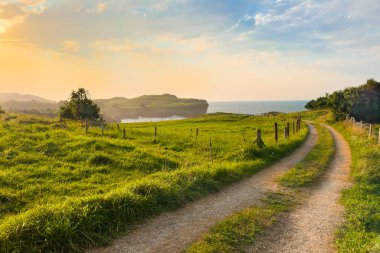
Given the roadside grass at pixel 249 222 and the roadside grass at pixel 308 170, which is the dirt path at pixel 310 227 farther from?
the roadside grass at pixel 308 170

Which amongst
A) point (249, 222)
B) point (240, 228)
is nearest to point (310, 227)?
point (249, 222)

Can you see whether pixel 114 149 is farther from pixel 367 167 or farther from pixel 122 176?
pixel 367 167

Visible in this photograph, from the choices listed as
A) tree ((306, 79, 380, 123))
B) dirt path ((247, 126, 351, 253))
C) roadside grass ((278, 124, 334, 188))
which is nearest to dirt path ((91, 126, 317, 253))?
roadside grass ((278, 124, 334, 188))

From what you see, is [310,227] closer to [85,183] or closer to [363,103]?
[85,183]

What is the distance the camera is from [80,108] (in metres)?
61.8

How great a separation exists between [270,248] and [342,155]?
18.5 meters

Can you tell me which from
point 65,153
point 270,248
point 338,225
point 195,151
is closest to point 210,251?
point 270,248

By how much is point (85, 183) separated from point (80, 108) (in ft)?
164

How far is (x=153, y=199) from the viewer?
37.8ft

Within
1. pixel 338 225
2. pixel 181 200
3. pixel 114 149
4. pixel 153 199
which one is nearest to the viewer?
pixel 338 225

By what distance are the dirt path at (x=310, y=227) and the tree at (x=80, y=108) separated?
5454cm

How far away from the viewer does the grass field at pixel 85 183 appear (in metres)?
8.49

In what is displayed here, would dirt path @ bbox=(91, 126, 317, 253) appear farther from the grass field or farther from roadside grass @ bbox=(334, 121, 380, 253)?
roadside grass @ bbox=(334, 121, 380, 253)

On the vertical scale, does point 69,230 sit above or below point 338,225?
above
